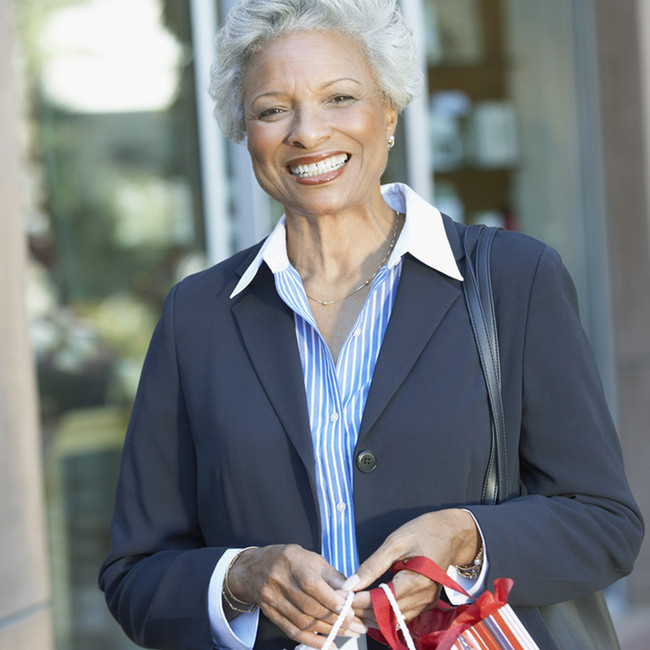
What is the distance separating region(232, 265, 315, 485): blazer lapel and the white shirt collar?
0.04m

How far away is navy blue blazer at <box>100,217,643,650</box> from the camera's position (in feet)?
6.78

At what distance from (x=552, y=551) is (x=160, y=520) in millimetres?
816

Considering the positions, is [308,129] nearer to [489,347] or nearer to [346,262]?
[346,262]

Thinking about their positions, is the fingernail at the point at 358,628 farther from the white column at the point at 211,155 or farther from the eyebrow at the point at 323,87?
the white column at the point at 211,155

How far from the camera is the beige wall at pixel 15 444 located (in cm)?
319

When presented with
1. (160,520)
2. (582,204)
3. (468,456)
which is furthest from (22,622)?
(582,204)

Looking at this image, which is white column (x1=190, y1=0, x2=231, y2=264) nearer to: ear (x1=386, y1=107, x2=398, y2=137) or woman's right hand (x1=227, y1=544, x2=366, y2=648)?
ear (x1=386, y1=107, x2=398, y2=137)

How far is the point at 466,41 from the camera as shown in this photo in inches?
242

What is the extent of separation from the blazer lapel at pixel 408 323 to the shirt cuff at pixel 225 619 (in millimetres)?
359

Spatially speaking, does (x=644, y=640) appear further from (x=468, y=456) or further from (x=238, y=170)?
(x=468, y=456)

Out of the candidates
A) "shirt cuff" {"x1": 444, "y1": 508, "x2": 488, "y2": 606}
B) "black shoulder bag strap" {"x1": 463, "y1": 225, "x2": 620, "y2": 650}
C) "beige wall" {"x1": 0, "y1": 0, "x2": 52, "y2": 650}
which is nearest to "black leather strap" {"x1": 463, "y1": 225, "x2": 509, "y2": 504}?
"black shoulder bag strap" {"x1": 463, "y1": 225, "x2": 620, "y2": 650}

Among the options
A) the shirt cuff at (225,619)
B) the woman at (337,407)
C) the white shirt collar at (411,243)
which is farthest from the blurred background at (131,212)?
the shirt cuff at (225,619)

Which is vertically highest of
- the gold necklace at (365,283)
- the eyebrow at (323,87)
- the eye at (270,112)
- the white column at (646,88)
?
the white column at (646,88)

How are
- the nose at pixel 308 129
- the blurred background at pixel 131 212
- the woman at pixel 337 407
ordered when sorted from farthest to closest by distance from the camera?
the blurred background at pixel 131 212, the nose at pixel 308 129, the woman at pixel 337 407
